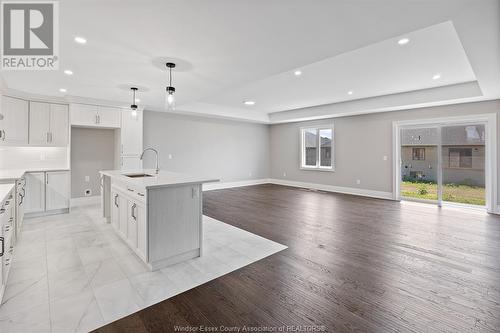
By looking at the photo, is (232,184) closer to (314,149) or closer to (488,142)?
(314,149)

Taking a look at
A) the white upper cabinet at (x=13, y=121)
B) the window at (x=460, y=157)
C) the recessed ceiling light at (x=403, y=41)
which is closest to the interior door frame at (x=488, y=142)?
the window at (x=460, y=157)

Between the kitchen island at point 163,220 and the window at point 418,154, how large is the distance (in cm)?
588

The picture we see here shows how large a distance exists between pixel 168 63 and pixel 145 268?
2548mm

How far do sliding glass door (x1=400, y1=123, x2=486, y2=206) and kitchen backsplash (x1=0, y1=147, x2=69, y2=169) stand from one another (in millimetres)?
8242

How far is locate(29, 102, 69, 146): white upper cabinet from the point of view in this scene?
4.80 metres

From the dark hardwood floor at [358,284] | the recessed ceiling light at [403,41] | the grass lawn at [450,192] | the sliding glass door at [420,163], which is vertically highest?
the recessed ceiling light at [403,41]

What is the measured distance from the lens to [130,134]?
5.89m

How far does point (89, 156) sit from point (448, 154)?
8533 millimetres

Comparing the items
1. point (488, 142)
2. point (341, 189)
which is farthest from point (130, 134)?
point (488, 142)

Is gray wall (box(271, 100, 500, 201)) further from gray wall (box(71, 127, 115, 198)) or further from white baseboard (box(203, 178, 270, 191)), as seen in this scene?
gray wall (box(71, 127, 115, 198))

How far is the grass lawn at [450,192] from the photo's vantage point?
545cm

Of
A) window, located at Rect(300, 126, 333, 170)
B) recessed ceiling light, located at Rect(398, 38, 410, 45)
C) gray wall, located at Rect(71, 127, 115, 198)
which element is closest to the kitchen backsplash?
gray wall, located at Rect(71, 127, 115, 198)

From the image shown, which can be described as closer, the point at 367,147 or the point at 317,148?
the point at 367,147

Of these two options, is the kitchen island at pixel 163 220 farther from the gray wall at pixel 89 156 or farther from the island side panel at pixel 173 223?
the gray wall at pixel 89 156
